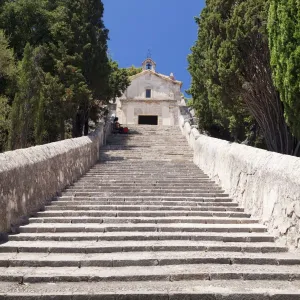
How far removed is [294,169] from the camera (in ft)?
18.4

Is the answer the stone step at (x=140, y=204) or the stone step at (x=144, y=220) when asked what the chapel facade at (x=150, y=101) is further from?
the stone step at (x=144, y=220)

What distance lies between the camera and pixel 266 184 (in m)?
6.58

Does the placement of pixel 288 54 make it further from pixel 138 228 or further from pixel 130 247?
pixel 130 247

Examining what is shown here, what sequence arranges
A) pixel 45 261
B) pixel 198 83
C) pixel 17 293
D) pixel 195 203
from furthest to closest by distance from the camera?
pixel 198 83 → pixel 195 203 → pixel 45 261 → pixel 17 293

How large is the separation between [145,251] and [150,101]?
1162 inches

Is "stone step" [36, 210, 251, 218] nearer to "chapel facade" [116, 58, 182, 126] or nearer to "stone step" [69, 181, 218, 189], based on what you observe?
"stone step" [69, 181, 218, 189]

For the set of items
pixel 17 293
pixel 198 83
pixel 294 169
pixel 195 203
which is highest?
pixel 198 83

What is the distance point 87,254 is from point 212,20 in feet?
28.9

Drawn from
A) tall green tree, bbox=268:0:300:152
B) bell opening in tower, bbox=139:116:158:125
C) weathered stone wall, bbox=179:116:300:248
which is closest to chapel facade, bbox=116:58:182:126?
bell opening in tower, bbox=139:116:158:125

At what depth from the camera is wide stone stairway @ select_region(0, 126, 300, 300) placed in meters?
4.47

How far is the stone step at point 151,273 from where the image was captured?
4730mm

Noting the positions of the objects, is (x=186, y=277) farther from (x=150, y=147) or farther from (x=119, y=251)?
(x=150, y=147)

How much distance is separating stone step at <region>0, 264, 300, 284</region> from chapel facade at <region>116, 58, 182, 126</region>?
28.7 meters

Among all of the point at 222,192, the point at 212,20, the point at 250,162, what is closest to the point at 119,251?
the point at 250,162
